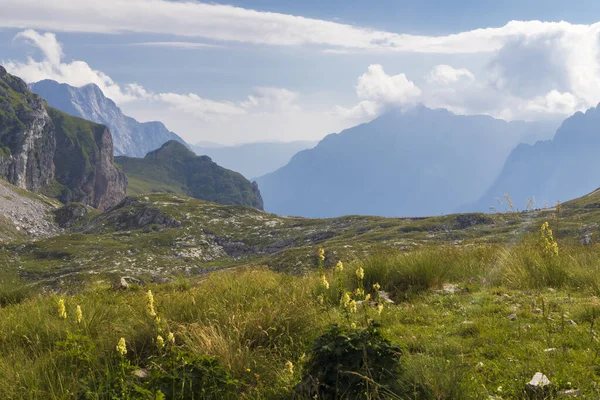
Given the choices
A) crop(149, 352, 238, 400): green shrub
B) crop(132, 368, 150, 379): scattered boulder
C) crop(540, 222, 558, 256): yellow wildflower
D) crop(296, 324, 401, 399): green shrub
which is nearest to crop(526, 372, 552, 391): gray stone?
crop(296, 324, 401, 399): green shrub

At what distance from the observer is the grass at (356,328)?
5.41 meters

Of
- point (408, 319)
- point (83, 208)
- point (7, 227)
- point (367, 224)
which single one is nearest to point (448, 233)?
point (367, 224)

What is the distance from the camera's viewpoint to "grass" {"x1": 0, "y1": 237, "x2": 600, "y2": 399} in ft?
17.7

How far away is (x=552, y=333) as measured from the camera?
6840mm

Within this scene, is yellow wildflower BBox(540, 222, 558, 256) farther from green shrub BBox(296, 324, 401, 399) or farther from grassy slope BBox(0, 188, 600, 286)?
grassy slope BBox(0, 188, 600, 286)

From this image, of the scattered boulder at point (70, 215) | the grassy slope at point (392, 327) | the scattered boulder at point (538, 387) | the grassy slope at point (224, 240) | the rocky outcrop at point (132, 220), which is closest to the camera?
the scattered boulder at point (538, 387)

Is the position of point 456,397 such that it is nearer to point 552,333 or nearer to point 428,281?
point 552,333

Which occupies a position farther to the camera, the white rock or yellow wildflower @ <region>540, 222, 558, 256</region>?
yellow wildflower @ <region>540, 222, 558, 256</region>

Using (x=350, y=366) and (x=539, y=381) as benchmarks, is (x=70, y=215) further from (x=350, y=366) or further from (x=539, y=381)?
(x=539, y=381)

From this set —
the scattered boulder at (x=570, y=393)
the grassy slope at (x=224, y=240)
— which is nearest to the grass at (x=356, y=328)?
the scattered boulder at (x=570, y=393)

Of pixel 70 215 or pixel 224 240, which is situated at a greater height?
pixel 70 215

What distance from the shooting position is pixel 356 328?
593 centimetres

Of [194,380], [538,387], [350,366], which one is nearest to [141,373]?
[194,380]

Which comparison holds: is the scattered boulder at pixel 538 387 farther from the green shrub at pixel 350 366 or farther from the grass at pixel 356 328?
the green shrub at pixel 350 366
